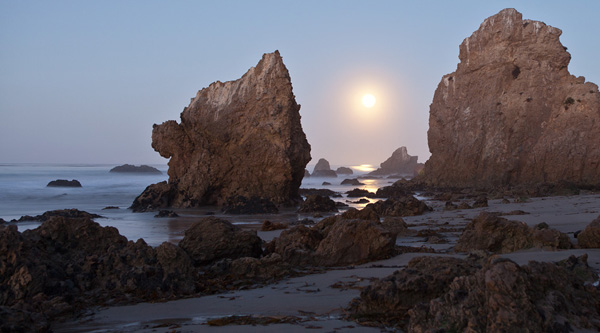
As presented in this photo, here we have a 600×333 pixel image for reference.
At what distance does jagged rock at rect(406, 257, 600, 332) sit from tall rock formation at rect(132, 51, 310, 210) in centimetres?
1889

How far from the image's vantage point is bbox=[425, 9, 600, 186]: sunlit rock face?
28141 millimetres

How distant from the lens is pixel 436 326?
9.95ft

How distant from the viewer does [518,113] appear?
3081cm

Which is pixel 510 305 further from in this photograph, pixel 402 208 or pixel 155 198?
pixel 155 198

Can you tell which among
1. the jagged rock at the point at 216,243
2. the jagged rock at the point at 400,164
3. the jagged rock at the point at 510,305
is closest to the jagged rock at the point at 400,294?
the jagged rock at the point at 510,305

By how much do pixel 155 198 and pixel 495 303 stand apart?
2045 cm

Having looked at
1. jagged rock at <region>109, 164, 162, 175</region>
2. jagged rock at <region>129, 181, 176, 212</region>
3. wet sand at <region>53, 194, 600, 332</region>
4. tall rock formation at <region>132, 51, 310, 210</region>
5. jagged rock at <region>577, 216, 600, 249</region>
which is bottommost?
wet sand at <region>53, 194, 600, 332</region>

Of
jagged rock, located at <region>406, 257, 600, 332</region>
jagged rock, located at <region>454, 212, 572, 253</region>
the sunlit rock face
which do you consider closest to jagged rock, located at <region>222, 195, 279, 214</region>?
jagged rock, located at <region>454, 212, 572, 253</region>

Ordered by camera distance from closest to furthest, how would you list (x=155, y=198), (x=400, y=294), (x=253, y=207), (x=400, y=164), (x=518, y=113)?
(x=400, y=294)
(x=253, y=207)
(x=155, y=198)
(x=518, y=113)
(x=400, y=164)

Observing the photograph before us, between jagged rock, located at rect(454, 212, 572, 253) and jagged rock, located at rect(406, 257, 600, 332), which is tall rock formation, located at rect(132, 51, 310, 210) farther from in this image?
jagged rock, located at rect(406, 257, 600, 332)

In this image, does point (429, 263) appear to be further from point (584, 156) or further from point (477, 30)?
point (477, 30)

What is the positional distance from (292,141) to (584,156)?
53.6 feet

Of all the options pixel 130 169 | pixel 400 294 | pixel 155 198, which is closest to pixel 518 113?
pixel 155 198

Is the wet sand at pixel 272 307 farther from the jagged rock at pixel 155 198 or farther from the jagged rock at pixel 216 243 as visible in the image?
the jagged rock at pixel 155 198
